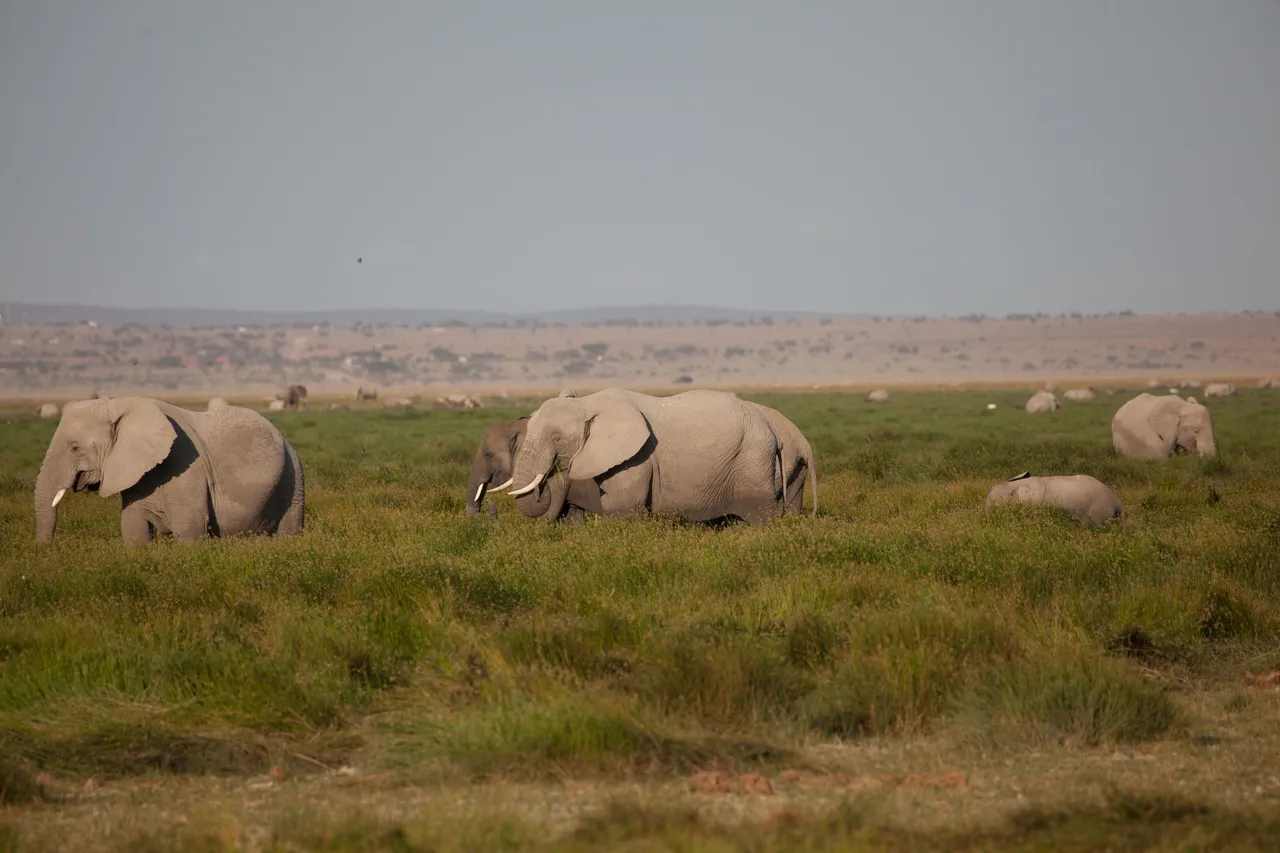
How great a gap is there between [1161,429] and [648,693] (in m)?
22.5

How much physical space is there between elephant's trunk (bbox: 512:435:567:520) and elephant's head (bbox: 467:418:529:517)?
30.3 inches

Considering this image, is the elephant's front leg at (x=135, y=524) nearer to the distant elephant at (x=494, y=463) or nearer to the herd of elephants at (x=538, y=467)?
the herd of elephants at (x=538, y=467)

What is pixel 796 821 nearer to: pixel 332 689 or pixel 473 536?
pixel 332 689

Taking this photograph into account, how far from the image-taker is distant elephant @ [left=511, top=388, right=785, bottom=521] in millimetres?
15852

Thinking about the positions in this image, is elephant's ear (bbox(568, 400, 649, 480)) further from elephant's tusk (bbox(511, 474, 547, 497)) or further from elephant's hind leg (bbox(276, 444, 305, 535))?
elephant's hind leg (bbox(276, 444, 305, 535))

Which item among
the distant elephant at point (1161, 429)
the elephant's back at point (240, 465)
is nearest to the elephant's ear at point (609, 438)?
the elephant's back at point (240, 465)

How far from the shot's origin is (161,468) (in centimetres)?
1438

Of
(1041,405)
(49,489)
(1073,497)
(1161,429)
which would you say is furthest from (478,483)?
(1041,405)

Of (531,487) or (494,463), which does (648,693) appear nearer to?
(531,487)

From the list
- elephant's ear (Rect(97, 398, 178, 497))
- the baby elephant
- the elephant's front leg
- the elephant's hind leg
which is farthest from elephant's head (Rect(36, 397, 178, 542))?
the baby elephant

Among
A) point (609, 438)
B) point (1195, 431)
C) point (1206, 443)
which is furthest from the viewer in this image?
point (1195, 431)

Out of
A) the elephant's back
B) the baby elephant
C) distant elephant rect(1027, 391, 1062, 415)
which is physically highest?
the elephant's back

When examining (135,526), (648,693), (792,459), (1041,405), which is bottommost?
(1041,405)

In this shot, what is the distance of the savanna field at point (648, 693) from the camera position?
635 centimetres
